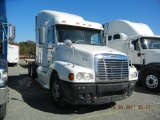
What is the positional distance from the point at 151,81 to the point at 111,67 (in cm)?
404

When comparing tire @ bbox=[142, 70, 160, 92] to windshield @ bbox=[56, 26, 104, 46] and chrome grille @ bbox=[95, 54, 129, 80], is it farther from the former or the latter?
chrome grille @ bbox=[95, 54, 129, 80]

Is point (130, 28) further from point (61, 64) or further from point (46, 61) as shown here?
point (61, 64)

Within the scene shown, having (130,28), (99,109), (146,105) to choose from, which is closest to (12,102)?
(99,109)

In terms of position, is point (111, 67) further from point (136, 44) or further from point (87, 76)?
point (136, 44)

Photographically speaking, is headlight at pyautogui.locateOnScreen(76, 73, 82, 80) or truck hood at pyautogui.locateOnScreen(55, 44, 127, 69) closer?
headlight at pyautogui.locateOnScreen(76, 73, 82, 80)

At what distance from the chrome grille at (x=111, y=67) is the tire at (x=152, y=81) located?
3.36 m

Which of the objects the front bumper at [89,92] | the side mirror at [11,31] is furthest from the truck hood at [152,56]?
the side mirror at [11,31]

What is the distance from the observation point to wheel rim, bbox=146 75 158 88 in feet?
29.0

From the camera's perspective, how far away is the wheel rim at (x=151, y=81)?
885cm

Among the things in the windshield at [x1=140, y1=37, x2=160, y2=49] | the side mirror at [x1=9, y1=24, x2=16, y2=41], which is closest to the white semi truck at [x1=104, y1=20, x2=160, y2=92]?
the windshield at [x1=140, y1=37, x2=160, y2=49]

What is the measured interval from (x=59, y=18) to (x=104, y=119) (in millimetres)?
3730

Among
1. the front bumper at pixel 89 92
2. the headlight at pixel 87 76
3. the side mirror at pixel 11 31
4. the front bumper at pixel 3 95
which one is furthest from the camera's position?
the side mirror at pixel 11 31

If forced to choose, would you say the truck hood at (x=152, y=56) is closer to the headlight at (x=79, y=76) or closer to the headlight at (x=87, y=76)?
the headlight at (x=87, y=76)

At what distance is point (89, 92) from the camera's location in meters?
5.33
